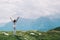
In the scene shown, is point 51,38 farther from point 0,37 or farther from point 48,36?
point 0,37

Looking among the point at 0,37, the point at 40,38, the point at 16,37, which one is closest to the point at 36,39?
the point at 40,38

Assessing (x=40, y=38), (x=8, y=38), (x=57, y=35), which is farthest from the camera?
(x=57, y=35)

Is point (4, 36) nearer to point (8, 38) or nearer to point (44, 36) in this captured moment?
point (8, 38)

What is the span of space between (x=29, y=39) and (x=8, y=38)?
12.2m

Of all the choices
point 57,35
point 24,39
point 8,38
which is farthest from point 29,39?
point 57,35

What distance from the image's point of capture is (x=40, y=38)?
13450 centimetres

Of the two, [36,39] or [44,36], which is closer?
[36,39]

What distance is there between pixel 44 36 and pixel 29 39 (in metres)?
14.9

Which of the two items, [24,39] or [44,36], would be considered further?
[44,36]

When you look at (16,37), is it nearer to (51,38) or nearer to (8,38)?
(8,38)

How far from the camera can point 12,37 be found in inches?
4975

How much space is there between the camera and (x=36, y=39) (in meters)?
132

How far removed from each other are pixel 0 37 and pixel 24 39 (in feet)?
43.1

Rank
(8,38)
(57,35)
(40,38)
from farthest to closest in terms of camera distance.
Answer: (57,35)
(40,38)
(8,38)
